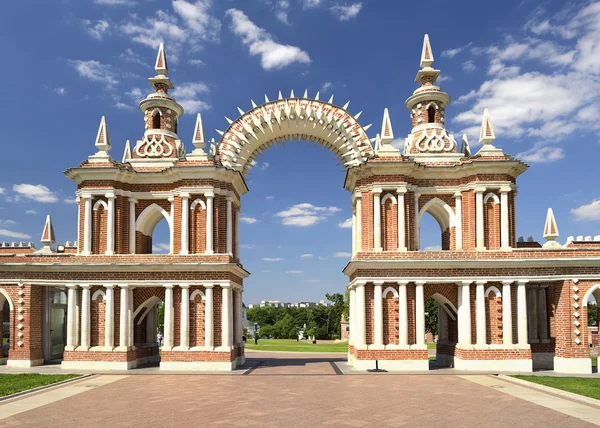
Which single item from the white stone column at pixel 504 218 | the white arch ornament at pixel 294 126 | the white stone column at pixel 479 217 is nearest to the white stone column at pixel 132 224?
the white arch ornament at pixel 294 126

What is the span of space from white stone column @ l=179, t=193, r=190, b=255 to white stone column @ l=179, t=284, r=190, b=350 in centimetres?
201

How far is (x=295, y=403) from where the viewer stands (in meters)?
17.1

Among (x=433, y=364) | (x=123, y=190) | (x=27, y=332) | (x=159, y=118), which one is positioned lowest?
(x=433, y=364)

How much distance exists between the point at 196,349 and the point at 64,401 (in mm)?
9521

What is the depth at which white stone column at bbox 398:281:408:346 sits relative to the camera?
26.5 m

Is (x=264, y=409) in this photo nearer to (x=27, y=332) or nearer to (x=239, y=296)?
(x=239, y=296)

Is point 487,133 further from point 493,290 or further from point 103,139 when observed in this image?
point 103,139

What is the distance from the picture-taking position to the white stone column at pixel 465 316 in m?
26.7

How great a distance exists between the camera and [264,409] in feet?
52.9

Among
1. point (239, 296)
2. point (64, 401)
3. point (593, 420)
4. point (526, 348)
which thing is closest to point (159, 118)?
point (239, 296)

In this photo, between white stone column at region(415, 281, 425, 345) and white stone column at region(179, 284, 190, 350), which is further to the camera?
white stone column at region(179, 284, 190, 350)

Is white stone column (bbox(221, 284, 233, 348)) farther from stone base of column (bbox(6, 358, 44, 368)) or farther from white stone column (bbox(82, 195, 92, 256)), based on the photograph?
stone base of column (bbox(6, 358, 44, 368))

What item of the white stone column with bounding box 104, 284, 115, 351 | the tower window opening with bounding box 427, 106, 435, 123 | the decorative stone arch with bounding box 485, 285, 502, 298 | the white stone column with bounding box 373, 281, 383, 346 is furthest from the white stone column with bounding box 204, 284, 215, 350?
the tower window opening with bounding box 427, 106, 435, 123

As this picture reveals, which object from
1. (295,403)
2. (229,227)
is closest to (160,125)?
(229,227)
